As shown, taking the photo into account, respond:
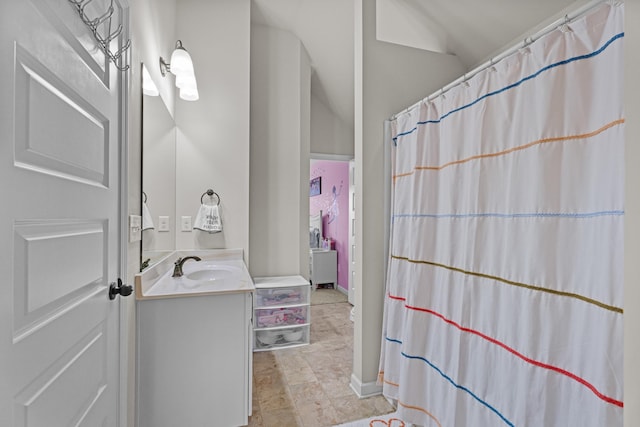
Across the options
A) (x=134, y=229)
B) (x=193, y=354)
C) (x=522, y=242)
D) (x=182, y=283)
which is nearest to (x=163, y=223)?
(x=182, y=283)

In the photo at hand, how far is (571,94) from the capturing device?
98 cm

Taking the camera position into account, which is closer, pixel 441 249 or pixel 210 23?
pixel 441 249

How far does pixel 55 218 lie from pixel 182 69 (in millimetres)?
1586

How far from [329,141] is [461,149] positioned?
2724 mm

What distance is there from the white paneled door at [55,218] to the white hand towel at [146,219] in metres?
0.61

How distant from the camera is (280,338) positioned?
2.75 m

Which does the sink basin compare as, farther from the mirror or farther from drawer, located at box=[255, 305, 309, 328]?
drawer, located at box=[255, 305, 309, 328]

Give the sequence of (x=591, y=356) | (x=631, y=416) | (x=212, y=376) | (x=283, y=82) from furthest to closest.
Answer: (x=283, y=82) → (x=212, y=376) → (x=591, y=356) → (x=631, y=416)

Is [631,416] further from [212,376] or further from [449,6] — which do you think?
[449,6]

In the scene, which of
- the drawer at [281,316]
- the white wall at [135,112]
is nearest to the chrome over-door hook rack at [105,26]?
the white wall at [135,112]

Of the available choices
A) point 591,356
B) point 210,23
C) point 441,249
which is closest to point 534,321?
point 591,356

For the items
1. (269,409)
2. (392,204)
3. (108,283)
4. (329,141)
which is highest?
(329,141)

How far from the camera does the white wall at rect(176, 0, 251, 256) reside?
8.55 ft

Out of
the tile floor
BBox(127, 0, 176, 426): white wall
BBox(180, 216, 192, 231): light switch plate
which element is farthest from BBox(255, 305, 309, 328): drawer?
BBox(127, 0, 176, 426): white wall
